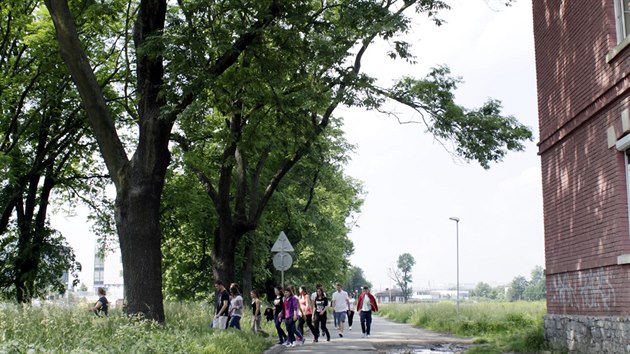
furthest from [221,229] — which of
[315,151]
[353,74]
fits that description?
[353,74]

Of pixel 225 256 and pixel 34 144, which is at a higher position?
pixel 34 144

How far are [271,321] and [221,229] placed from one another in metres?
5.23

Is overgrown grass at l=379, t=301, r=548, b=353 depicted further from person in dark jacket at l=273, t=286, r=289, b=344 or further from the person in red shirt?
person in dark jacket at l=273, t=286, r=289, b=344

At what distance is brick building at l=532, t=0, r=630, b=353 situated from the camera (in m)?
12.7

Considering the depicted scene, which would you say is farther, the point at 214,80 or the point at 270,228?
the point at 270,228

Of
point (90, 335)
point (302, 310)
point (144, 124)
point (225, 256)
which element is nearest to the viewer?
point (90, 335)

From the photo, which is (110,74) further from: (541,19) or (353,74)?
(541,19)

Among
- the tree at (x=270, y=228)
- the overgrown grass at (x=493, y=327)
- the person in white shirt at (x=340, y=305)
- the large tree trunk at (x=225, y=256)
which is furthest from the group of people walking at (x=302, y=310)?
the tree at (x=270, y=228)

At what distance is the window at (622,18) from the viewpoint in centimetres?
1278

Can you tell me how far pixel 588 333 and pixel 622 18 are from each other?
222 inches

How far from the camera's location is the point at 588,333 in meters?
14.0

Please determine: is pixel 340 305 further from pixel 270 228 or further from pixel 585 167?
pixel 585 167

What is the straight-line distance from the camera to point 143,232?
14.6 m

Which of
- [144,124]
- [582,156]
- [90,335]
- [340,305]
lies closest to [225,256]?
[340,305]
